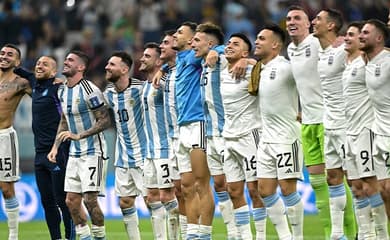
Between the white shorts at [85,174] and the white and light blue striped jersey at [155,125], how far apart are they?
30.5 inches

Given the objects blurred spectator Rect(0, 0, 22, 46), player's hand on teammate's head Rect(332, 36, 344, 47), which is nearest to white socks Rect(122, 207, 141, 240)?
player's hand on teammate's head Rect(332, 36, 344, 47)

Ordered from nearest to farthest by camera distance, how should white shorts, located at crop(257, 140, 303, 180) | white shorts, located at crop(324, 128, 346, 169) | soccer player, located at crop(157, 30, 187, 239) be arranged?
white shorts, located at crop(257, 140, 303, 180), white shorts, located at crop(324, 128, 346, 169), soccer player, located at crop(157, 30, 187, 239)

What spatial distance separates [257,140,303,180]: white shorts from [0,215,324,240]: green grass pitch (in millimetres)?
3586

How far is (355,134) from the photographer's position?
43.9ft

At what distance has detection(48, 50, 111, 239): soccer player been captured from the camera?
1494 centimetres

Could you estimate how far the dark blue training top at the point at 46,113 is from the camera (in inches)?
625

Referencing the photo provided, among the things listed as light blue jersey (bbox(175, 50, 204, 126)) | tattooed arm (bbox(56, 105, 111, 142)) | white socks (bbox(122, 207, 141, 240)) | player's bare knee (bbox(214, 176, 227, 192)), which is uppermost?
light blue jersey (bbox(175, 50, 204, 126))

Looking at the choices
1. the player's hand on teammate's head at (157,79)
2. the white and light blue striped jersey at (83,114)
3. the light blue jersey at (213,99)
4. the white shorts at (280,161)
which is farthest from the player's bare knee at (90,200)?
the white shorts at (280,161)

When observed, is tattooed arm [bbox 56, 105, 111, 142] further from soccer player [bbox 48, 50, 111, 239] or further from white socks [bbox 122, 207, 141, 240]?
white socks [bbox 122, 207, 141, 240]

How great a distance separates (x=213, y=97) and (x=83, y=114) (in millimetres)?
1868

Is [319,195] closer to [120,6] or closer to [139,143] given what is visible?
[139,143]

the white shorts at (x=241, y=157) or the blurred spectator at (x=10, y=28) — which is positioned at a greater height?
the blurred spectator at (x=10, y=28)

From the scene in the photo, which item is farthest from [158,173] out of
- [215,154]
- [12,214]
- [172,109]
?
[12,214]

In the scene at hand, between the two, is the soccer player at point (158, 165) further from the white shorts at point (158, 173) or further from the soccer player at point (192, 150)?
the soccer player at point (192, 150)
